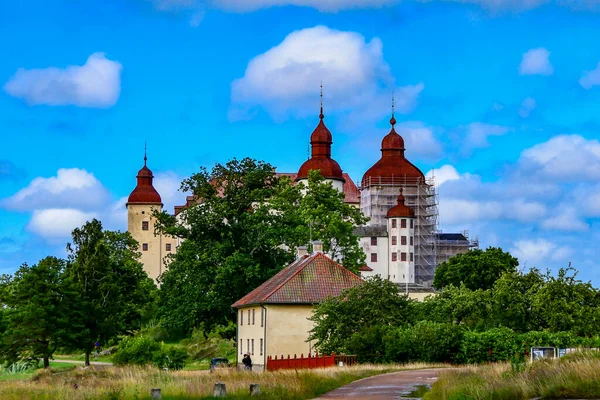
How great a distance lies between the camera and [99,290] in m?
72.2

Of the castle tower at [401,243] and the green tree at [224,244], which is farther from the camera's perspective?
the castle tower at [401,243]

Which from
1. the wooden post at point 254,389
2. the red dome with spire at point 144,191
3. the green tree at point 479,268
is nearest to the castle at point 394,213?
the red dome with spire at point 144,191

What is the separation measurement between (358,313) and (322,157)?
77394mm

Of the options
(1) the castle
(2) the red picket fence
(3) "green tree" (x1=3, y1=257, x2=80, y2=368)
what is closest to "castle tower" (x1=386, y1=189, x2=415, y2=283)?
(1) the castle

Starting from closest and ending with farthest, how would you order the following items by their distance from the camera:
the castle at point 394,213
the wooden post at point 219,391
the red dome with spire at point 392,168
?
1. the wooden post at point 219,391
2. the castle at point 394,213
3. the red dome with spire at point 392,168

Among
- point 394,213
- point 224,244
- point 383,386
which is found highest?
point 394,213

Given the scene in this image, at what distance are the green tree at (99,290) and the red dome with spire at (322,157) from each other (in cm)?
3920

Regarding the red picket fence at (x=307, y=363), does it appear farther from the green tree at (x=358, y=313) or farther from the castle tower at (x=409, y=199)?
the castle tower at (x=409, y=199)

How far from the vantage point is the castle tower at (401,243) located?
124688 mm

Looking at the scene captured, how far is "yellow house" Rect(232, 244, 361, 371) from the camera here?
51562mm

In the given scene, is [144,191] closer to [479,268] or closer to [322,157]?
[322,157]

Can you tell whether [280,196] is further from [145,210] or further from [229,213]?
[145,210]

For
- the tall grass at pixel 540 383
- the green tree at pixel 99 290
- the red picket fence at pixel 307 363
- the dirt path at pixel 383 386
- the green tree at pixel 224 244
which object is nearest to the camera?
the tall grass at pixel 540 383

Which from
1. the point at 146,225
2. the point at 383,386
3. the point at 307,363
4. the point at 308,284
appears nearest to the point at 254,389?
the point at 383,386
